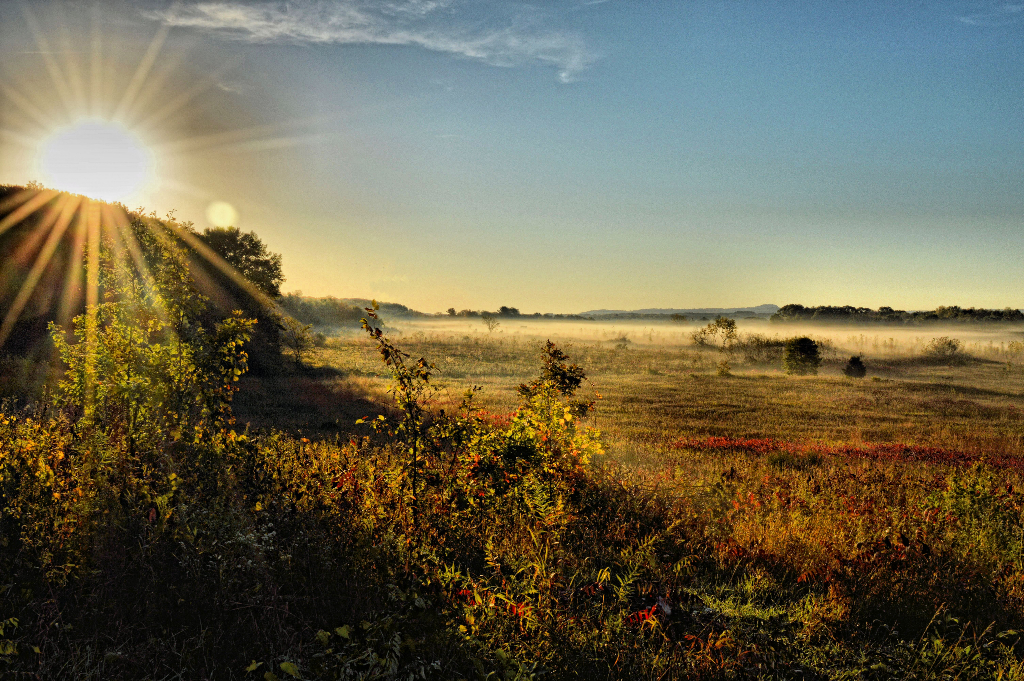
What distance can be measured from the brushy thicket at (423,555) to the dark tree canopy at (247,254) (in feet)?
98.9

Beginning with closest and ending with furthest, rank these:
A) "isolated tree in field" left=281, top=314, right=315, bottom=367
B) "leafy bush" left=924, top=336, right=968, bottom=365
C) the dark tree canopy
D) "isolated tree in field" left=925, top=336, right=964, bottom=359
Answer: "isolated tree in field" left=281, top=314, right=315, bottom=367
the dark tree canopy
"leafy bush" left=924, top=336, right=968, bottom=365
"isolated tree in field" left=925, top=336, right=964, bottom=359

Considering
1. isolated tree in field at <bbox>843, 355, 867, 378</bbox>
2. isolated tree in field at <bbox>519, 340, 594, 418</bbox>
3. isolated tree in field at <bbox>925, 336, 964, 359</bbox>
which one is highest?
isolated tree in field at <bbox>519, 340, 594, 418</bbox>

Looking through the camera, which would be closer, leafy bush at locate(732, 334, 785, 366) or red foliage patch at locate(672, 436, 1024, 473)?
red foliage patch at locate(672, 436, 1024, 473)

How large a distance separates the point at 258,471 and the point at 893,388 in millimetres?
34205

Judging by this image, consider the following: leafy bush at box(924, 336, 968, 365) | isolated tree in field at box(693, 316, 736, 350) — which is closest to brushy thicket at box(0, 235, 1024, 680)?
isolated tree in field at box(693, 316, 736, 350)

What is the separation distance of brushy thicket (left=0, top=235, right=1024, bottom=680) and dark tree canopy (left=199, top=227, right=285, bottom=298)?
3014 cm

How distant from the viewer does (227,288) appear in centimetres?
3052

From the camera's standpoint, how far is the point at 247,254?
121ft

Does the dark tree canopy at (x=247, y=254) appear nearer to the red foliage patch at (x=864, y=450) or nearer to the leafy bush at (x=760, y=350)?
the red foliage patch at (x=864, y=450)

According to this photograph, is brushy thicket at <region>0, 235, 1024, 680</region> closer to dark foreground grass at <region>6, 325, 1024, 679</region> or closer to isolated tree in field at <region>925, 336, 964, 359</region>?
dark foreground grass at <region>6, 325, 1024, 679</region>

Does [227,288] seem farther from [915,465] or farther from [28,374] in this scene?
[915,465]

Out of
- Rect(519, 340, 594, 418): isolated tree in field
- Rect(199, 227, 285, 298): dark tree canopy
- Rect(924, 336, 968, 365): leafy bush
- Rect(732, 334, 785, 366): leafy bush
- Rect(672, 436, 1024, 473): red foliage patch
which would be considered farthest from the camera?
Rect(732, 334, 785, 366): leafy bush

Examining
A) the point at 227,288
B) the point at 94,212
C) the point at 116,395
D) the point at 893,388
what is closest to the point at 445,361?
the point at 227,288

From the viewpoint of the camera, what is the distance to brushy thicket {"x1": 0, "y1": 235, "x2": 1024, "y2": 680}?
3934 mm
